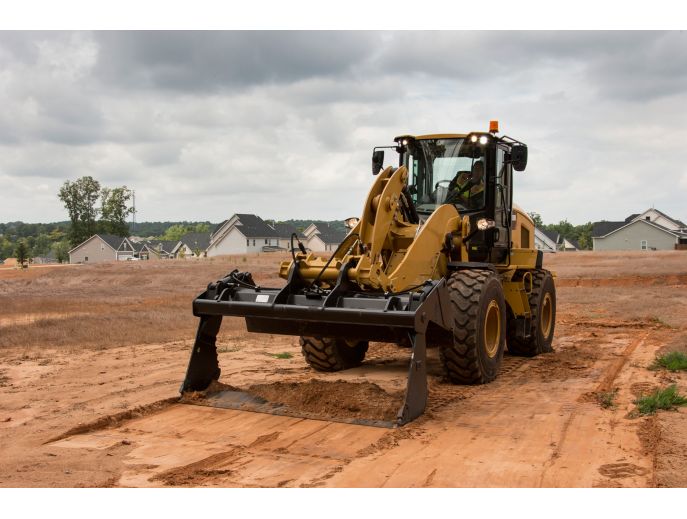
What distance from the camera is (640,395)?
29.5 feet

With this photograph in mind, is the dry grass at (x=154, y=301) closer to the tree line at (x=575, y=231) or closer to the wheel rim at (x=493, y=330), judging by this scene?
the wheel rim at (x=493, y=330)

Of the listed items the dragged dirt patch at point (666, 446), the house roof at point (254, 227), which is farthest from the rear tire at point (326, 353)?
the house roof at point (254, 227)

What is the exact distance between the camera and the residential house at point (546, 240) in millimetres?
86375

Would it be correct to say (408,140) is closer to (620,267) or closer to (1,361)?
(1,361)

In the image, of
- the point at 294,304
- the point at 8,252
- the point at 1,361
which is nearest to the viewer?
the point at 294,304

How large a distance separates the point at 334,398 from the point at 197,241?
9032cm

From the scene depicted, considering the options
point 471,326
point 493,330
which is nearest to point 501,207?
point 493,330

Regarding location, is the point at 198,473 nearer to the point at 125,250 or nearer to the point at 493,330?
the point at 493,330

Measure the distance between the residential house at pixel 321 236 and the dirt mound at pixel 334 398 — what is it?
82.1 meters

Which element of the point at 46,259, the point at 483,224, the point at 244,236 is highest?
the point at 244,236

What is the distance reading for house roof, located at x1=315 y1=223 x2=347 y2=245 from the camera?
93.9 m

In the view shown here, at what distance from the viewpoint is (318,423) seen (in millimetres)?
7645

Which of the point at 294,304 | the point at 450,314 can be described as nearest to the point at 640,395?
the point at 450,314

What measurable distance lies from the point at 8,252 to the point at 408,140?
116431mm
